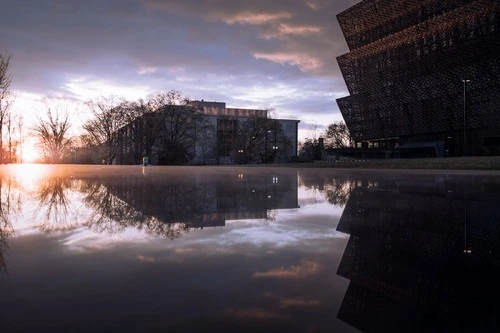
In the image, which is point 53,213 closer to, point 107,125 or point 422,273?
point 422,273

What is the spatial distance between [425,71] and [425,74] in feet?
1.49

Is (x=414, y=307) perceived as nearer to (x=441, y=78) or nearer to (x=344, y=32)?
(x=441, y=78)

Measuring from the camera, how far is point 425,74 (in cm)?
5572

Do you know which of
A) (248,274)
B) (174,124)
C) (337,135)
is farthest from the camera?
(337,135)

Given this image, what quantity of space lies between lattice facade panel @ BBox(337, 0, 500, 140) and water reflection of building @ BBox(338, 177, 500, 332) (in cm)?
5124

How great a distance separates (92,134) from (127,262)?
218ft

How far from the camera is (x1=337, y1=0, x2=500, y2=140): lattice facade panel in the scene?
47.7m

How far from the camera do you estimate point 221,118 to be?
86.2m

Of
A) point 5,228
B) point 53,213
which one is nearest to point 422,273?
point 5,228

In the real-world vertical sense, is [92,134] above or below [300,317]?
above

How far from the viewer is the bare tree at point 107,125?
204ft

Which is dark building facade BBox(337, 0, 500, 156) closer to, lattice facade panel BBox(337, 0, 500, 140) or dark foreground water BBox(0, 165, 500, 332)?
lattice facade panel BBox(337, 0, 500, 140)

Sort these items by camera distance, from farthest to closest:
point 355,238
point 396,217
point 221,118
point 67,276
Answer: point 221,118, point 396,217, point 355,238, point 67,276

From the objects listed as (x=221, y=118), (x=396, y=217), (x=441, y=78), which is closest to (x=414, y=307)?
(x=396, y=217)
